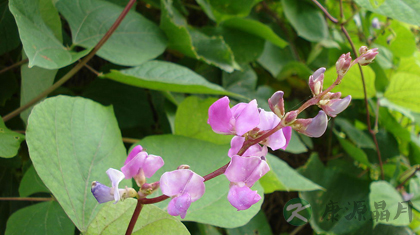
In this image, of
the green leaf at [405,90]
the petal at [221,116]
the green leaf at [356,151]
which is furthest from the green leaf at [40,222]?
the green leaf at [405,90]

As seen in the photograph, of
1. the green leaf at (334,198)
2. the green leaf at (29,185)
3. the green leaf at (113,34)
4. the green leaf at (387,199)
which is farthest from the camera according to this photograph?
the green leaf at (334,198)

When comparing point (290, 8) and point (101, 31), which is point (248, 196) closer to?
point (101, 31)

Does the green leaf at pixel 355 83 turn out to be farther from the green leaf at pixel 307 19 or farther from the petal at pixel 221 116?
the petal at pixel 221 116

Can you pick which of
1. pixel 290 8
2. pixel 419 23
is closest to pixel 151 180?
pixel 419 23

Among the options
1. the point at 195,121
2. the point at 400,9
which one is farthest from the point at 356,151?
the point at 195,121

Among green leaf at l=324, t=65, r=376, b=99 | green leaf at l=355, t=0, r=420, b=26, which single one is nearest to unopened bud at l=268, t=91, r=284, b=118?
green leaf at l=355, t=0, r=420, b=26
